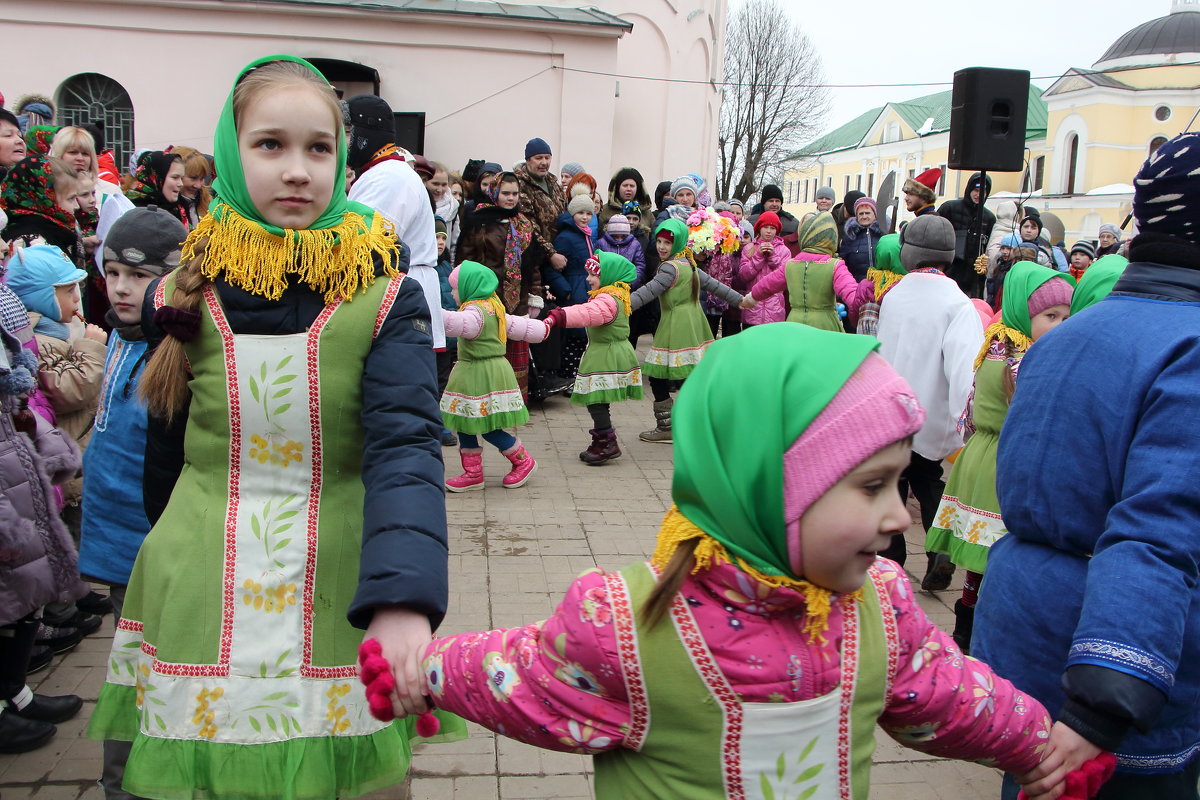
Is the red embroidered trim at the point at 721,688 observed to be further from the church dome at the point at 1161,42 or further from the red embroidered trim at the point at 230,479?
the church dome at the point at 1161,42

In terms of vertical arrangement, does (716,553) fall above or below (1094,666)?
above

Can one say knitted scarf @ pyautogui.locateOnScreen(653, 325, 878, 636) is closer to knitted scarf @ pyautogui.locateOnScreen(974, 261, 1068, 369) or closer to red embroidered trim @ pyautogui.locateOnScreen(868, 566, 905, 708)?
red embroidered trim @ pyautogui.locateOnScreen(868, 566, 905, 708)

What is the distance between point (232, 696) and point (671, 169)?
63.9ft

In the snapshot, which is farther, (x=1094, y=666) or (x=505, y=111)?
(x=505, y=111)

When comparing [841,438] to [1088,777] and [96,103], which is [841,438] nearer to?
[1088,777]

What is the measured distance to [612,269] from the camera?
7.82m

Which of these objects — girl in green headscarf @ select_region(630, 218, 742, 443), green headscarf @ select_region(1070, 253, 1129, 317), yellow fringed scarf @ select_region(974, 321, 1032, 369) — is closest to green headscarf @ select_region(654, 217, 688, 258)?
girl in green headscarf @ select_region(630, 218, 742, 443)

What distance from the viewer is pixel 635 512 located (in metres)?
6.65

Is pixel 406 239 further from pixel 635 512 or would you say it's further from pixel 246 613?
pixel 246 613

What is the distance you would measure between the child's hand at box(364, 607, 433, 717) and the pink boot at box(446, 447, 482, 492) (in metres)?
5.14

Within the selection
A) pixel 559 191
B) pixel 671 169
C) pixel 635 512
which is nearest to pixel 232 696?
pixel 635 512

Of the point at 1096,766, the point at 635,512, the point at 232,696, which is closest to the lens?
the point at 1096,766

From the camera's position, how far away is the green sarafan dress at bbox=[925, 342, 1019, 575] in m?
4.44

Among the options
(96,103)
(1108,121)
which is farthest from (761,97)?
(96,103)
